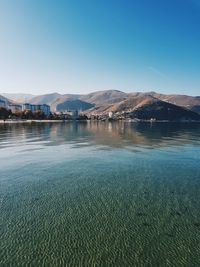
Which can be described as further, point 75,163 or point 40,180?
point 75,163

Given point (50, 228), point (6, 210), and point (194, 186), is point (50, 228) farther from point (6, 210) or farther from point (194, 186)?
point (194, 186)


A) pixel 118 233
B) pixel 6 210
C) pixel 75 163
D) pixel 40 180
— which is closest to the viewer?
pixel 118 233

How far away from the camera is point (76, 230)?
19.1 meters

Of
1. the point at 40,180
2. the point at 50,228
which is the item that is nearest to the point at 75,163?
the point at 40,180

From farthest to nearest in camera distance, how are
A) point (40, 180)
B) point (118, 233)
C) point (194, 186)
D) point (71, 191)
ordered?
point (40, 180) < point (194, 186) < point (71, 191) < point (118, 233)

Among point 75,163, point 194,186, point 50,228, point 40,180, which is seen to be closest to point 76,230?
point 50,228

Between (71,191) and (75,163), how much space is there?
50.6 feet

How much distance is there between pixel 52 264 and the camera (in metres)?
14.8

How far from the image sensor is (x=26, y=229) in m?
19.2

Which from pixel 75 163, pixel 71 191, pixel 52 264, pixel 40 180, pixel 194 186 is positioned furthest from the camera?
pixel 75 163

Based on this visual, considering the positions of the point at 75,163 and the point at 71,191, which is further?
the point at 75,163

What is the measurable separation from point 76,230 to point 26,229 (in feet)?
12.7

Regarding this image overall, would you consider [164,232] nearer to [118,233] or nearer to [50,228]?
[118,233]

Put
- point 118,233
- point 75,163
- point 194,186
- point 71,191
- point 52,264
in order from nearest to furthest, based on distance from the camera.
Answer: point 52,264 → point 118,233 → point 71,191 → point 194,186 → point 75,163
